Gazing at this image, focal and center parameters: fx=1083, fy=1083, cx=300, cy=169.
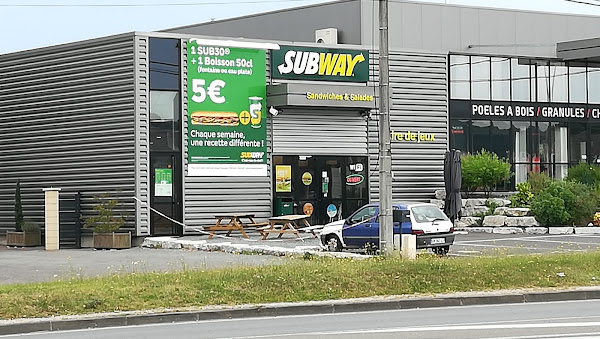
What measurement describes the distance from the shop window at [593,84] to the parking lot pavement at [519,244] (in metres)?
10.8

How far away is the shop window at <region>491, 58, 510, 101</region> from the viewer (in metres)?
40.4

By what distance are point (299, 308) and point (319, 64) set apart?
2006 cm

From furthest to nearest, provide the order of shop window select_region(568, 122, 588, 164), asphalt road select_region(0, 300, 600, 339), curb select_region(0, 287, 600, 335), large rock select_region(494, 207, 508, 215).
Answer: shop window select_region(568, 122, 588, 164) → large rock select_region(494, 207, 508, 215) → curb select_region(0, 287, 600, 335) → asphalt road select_region(0, 300, 600, 339)

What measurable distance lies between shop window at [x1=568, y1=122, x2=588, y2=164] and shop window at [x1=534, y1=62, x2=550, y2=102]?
170 centimetres

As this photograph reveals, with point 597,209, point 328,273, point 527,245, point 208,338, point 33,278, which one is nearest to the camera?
point 208,338

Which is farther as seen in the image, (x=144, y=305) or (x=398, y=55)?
(x=398, y=55)

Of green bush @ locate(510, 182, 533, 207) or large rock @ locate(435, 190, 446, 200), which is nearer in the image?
green bush @ locate(510, 182, 533, 207)

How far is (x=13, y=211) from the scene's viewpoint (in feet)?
122

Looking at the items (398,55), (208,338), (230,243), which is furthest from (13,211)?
(208,338)

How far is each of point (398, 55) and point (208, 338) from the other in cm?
Result: 2534

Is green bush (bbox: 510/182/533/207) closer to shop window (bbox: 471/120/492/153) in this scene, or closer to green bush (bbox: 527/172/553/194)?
green bush (bbox: 527/172/553/194)

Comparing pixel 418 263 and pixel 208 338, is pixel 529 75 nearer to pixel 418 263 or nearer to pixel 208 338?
pixel 418 263

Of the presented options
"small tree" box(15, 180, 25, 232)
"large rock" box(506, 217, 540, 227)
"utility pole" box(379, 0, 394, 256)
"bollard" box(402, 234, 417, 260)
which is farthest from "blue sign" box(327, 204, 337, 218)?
"utility pole" box(379, 0, 394, 256)

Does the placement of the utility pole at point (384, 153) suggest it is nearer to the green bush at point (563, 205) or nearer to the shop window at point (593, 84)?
the green bush at point (563, 205)
